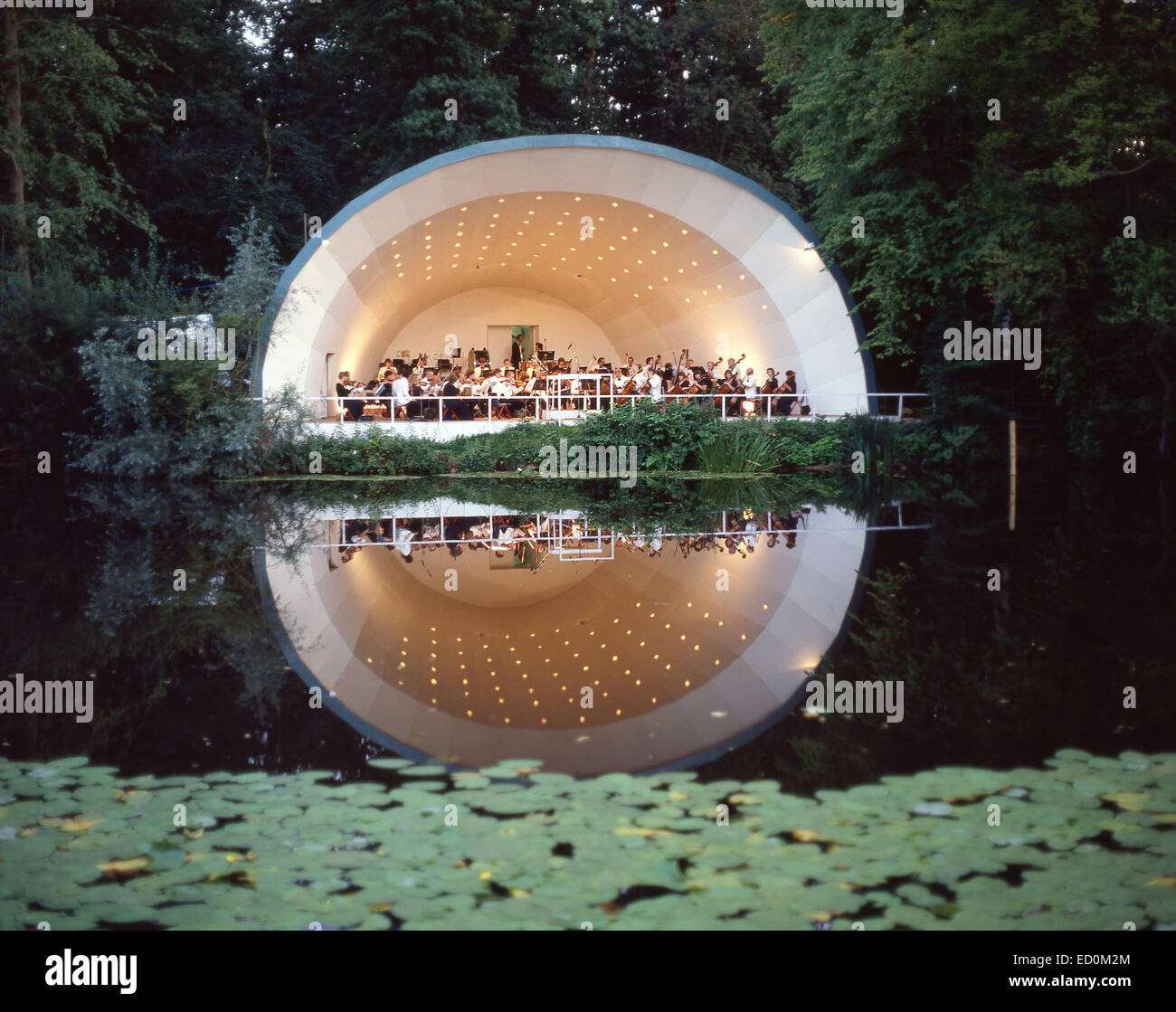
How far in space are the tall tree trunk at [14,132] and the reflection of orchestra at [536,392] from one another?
750 cm

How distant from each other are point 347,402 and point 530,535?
13.9 metres

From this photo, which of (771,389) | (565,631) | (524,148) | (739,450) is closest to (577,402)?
(771,389)

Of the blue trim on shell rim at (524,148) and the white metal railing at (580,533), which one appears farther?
the blue trim on shell rim at (524,148)

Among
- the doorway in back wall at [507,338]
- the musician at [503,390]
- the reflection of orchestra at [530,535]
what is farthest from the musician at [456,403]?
the doorway in back wall at [507,338]

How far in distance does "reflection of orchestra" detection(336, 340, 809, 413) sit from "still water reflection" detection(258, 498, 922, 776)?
33.6ft

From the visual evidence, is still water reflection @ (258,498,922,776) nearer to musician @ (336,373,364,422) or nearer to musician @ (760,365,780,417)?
musician @ (336,373,364,422)

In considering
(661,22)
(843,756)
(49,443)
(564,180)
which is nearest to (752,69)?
(661,22)

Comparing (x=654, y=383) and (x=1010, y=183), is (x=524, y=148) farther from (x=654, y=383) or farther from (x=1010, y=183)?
(x=1010, y=183)

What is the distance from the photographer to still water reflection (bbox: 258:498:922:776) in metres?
5.42

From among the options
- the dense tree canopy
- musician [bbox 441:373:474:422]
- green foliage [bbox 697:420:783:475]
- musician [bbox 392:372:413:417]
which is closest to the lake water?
green foliage [bbox 697:420:783:475]

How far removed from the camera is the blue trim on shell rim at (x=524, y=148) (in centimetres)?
2052

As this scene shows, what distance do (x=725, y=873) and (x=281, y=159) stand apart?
3595 centimetres

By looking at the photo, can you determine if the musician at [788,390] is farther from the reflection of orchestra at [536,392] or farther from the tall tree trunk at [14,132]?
the tall tree trunk at [14,132]

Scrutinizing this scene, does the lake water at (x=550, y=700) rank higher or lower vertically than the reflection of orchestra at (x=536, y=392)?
lower
